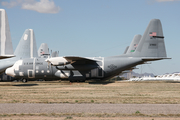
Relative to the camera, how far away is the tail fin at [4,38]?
81.1ft

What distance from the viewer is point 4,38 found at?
25.0 meters

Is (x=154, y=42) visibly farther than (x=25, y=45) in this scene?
No

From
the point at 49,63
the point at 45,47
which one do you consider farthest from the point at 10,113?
the point at 45,47

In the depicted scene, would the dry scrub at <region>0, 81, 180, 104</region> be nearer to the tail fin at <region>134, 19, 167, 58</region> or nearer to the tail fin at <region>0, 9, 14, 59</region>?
the tail fin at <region>0, 9, 14, 59</region>

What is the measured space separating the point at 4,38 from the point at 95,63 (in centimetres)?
1531

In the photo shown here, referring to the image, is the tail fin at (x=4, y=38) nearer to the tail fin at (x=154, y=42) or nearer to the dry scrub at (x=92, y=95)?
the dry scrub at (x=92, y=95)

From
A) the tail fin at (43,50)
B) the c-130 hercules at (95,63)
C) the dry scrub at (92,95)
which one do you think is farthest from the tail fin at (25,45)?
the dry scrub at (92,95)

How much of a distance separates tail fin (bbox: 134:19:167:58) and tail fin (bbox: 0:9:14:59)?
20.0 m

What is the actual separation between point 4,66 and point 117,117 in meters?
34.6

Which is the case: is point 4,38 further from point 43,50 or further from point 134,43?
point 43,50

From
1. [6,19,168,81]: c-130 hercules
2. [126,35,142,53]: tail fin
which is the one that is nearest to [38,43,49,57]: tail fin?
[126,35,142,53]: tail fin

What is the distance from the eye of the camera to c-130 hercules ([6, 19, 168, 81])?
3434 cm

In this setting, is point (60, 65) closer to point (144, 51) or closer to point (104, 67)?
point (104, 67)

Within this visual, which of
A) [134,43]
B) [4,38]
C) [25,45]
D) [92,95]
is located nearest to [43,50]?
[25,45]
